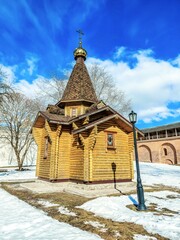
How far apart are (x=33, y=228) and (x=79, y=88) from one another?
486 inches

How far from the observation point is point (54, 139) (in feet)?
40.9

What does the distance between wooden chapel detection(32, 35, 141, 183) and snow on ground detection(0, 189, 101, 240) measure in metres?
5.37

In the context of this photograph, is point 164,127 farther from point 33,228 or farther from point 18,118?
point 33,228

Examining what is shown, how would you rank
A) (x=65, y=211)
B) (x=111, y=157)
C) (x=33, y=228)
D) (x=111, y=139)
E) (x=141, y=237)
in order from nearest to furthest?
(x=141, y=237)
(x=33, y=228)
(x=65, y=211)
(x=111, y=157)
(x=111, y=139)

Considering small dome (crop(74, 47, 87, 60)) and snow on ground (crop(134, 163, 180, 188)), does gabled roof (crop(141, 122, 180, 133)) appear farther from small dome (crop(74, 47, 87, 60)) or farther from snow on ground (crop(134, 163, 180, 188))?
small dome (crop(74, 47, 87, 60))

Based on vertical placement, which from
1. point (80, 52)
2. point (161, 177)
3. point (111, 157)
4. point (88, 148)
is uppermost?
point (80, 52)

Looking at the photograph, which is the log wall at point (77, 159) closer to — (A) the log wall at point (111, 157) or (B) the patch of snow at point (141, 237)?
(A) the log wall at point (111, 157)

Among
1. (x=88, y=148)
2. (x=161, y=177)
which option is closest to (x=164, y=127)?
(x=161, y=177)

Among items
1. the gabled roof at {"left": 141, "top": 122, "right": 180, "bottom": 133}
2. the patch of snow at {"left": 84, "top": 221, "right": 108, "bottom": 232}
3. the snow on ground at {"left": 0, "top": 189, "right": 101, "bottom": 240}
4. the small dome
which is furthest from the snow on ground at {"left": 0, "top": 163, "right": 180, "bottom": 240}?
the gabled roof at {"left": 141, "top": 122, "right": 180, "bottom": 133}

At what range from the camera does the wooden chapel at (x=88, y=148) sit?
11.2m

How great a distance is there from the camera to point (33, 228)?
4.76 meters

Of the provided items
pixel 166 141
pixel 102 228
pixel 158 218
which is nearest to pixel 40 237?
pixel 102 228

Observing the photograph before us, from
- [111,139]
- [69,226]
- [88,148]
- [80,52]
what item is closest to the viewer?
[69,226]

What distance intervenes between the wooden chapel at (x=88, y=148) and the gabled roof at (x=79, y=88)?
1292mm
